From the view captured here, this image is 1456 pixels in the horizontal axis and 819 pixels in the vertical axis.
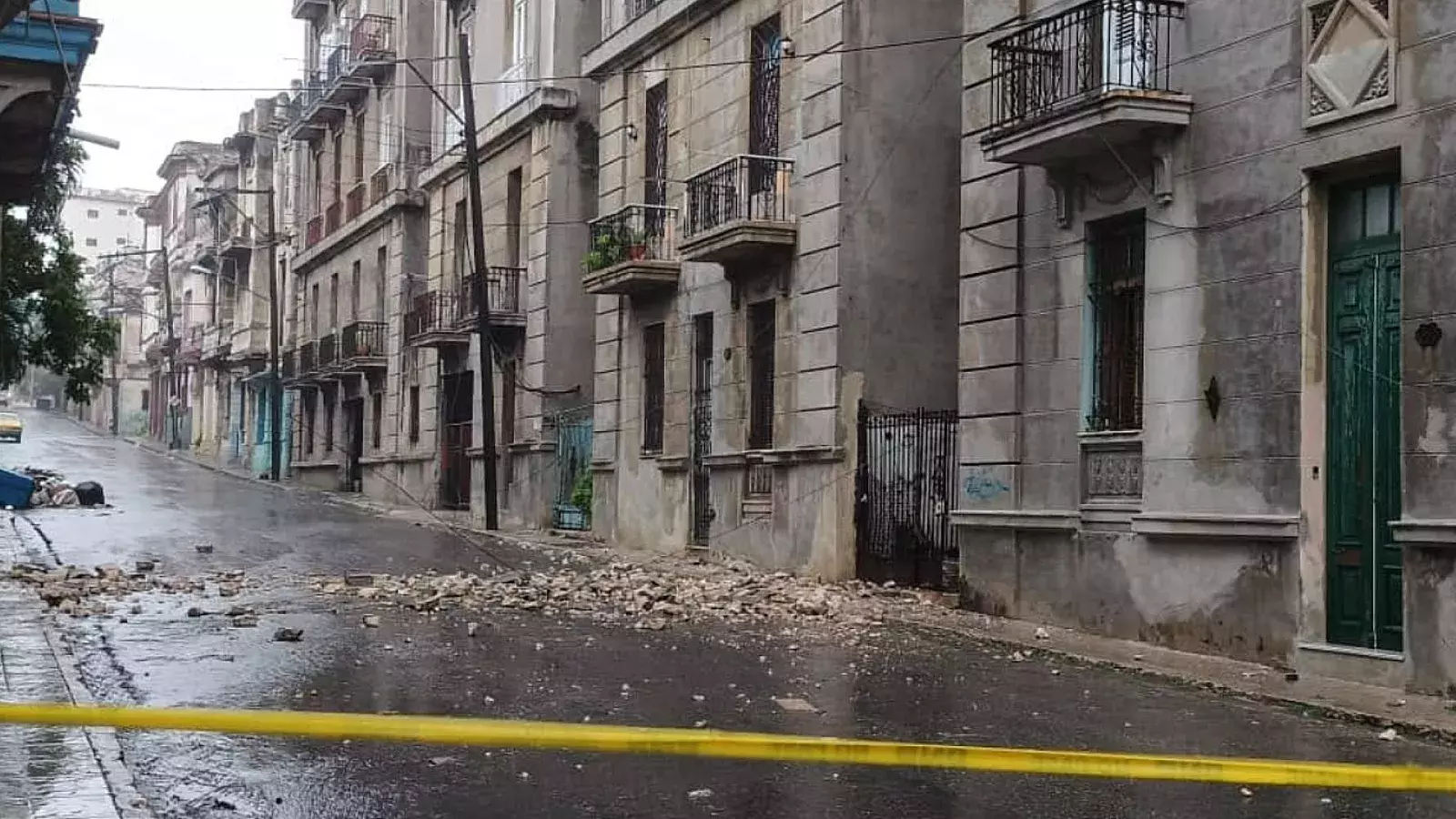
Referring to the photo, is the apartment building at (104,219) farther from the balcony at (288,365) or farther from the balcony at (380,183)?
Result: the balcony at (380,183)

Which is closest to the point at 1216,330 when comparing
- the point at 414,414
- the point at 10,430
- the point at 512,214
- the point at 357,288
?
the point at 512,214

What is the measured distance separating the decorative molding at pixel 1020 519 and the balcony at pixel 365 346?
26.8 meters

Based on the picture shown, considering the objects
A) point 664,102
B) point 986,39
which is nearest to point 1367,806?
point 986,39

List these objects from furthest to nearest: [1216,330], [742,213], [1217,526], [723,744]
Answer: [742,213], [1216,330], [1217,526], [723,744]

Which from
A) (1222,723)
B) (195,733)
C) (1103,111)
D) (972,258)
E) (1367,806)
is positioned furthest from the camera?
(972,258)

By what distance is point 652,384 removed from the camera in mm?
24359

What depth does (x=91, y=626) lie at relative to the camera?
503 inches

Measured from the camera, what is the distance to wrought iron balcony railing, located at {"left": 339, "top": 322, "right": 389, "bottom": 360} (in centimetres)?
4003

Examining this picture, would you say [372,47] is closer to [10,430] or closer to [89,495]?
[89,495]

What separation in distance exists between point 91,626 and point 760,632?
5.67 m

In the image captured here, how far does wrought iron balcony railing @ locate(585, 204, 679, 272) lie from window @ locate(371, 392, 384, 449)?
17.1 metres

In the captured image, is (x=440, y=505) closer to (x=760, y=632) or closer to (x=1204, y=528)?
(x=760, y=632)

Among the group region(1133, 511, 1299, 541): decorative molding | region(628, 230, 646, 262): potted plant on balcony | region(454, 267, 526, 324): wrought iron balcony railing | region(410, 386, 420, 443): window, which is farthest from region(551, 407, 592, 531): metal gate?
region(1133, 511, 1299, 541): decorative molding

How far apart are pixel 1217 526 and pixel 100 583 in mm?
11157
